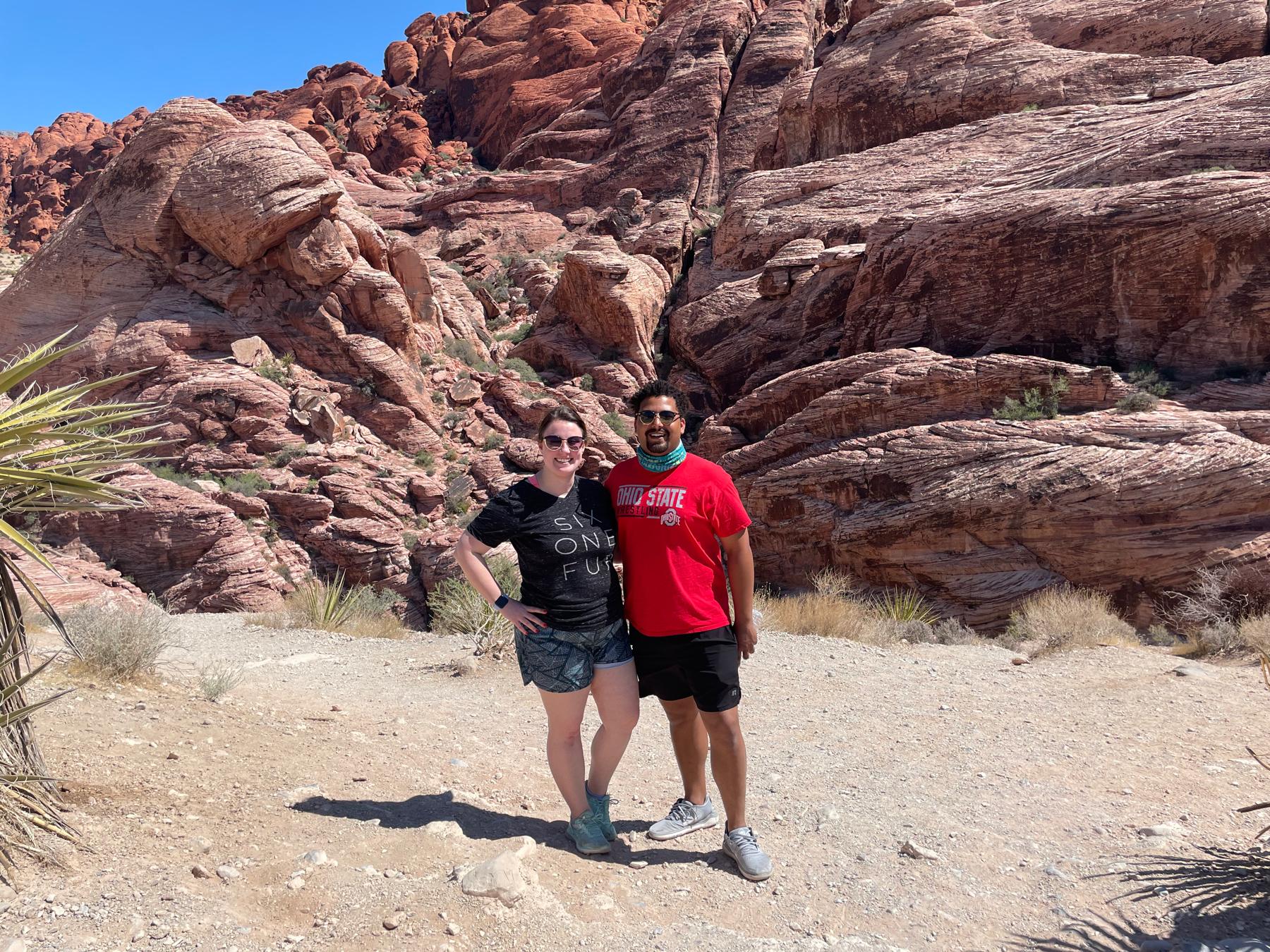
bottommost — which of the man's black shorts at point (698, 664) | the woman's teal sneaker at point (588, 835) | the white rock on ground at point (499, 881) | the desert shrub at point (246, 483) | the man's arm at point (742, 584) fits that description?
the woman's teal sneaker at point (588, 835)

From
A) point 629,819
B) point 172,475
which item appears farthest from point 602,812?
point 172,475

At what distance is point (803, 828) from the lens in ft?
13.0

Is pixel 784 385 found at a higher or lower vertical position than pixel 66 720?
higher

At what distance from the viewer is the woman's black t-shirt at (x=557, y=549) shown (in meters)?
3.36

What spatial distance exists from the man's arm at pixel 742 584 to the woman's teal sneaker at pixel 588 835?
1039mm

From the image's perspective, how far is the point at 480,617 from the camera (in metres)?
8.83

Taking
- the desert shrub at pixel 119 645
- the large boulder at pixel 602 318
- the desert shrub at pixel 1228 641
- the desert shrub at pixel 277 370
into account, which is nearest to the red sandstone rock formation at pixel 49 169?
the desert shrub at pixel 277 370

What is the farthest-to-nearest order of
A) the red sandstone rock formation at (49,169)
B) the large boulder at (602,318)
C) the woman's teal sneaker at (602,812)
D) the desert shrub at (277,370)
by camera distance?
the red sandstone rock formation at (49,169), the large boulder at (602,318), the desert shrub at (277,370), the woman's teal sneaker at (602,812)

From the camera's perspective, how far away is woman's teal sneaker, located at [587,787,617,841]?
3582 mm

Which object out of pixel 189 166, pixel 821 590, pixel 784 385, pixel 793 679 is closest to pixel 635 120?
pixel 189 166

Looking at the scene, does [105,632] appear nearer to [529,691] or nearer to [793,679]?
[529,691]

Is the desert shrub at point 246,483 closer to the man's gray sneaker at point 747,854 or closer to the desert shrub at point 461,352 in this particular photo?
the desert shrub at point 461,352

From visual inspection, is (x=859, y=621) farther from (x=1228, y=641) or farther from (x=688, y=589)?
(x=688, y=589)

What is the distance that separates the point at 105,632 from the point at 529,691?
10.9 ft
